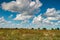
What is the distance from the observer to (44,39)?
30.5 meters

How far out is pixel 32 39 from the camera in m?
30.6

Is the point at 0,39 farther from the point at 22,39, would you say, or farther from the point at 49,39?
the point at 49,39

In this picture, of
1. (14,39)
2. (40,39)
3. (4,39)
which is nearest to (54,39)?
(40,39)

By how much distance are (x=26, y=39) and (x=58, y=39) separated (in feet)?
21.1

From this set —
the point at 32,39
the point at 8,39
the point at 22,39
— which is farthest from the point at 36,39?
the point at 8,39

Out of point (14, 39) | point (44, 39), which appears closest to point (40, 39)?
point (44, 39)

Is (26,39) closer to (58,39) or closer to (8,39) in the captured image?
(8,39)

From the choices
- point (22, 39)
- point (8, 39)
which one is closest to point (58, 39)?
point (22, 39)

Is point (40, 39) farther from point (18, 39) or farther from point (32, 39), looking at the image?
point (18, 39)

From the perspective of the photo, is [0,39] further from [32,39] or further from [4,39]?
[32,39]

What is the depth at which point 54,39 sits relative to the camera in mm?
31094

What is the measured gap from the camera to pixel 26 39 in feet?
102

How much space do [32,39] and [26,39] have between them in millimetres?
1262

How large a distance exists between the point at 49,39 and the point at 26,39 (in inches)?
181
